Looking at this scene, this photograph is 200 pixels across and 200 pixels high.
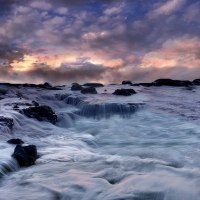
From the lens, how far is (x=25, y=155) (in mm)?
6395

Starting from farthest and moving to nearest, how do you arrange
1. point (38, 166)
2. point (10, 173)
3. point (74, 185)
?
point (38, 166) → point (10, 173) → point (74, 185)

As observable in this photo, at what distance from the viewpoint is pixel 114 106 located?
57.2 feet

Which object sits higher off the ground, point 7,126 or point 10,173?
point 7,126

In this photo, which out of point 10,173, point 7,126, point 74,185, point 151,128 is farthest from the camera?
point 151,128

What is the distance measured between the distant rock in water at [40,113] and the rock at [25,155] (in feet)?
18.8

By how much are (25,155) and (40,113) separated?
6.43m

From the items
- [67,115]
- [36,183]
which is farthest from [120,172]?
[67,115]

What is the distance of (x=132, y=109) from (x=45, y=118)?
672 centimetres

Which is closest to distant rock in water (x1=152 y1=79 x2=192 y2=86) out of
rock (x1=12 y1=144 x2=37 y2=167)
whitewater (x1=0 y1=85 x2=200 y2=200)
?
whitewater (x1=0 y1=85 x2=200 y2=200)

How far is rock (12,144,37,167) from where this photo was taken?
6.25m

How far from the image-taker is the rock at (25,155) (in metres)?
6.25

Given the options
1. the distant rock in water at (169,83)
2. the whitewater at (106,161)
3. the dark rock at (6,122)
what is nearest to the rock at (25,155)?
the whitewater at (106,161)

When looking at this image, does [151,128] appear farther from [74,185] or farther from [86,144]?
[74,185]

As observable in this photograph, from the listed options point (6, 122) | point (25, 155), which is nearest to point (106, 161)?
point (25, 155)
